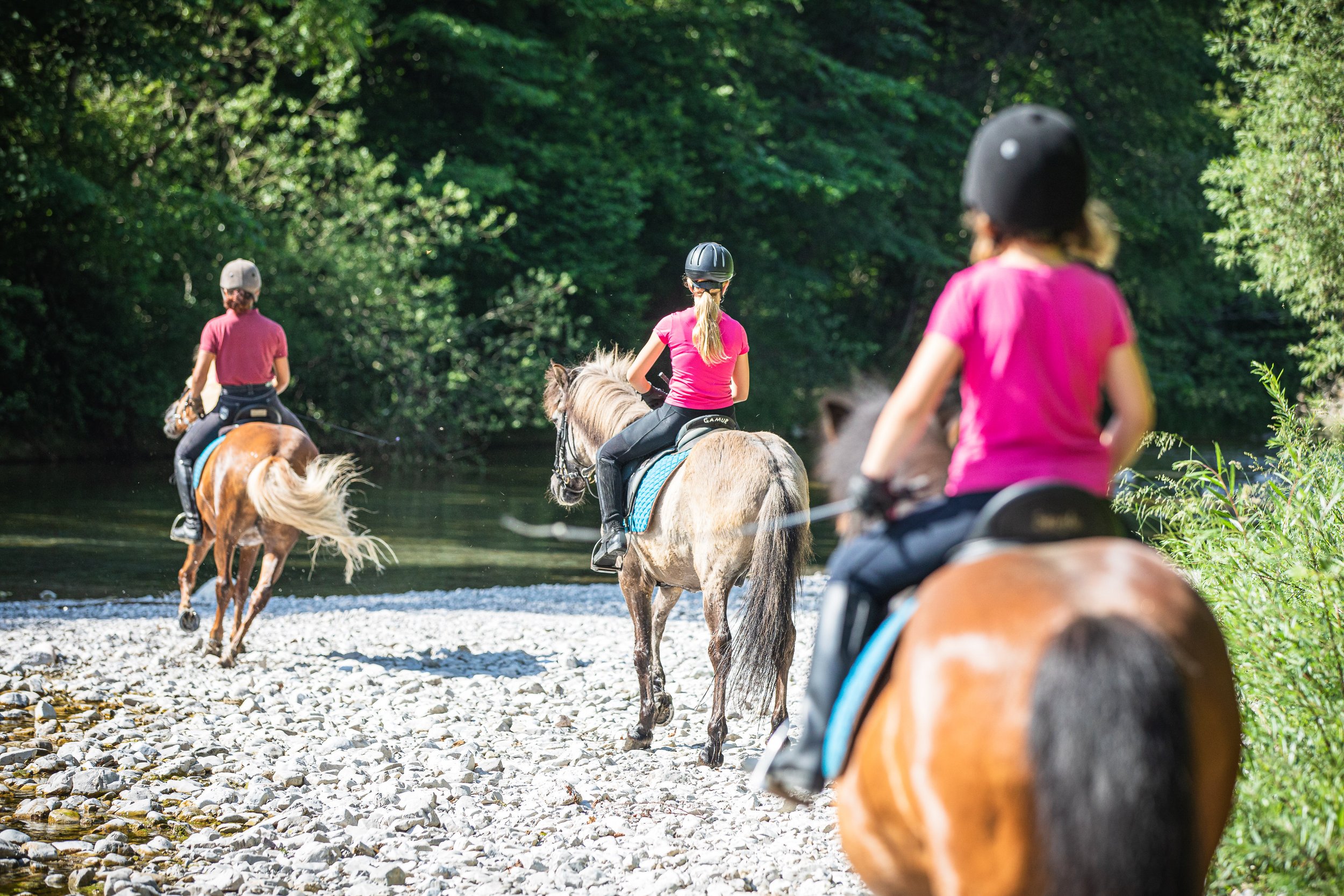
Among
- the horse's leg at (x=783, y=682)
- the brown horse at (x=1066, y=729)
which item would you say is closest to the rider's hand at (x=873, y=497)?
the brown horse at (x=1066, y=729)

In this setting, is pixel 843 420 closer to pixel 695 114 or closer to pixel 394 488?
pixel 394 488

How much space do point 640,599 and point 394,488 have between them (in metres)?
17.1

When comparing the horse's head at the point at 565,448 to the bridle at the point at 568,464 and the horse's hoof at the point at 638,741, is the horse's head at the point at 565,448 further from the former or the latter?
the horse's hoof at the point at 638,741

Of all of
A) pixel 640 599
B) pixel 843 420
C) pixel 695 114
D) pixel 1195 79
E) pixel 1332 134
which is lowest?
pixel 640 599

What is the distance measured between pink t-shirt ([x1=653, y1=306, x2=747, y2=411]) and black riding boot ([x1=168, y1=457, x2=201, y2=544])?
189 inches

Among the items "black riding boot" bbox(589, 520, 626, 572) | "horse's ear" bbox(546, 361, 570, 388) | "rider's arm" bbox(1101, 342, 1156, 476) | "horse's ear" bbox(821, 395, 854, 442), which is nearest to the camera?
"rider's arm" bbox(1101, 342, 1156, 476)

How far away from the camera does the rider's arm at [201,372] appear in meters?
9.34

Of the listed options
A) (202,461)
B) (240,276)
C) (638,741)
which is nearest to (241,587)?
(202,461)

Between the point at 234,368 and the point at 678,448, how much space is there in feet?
14.1

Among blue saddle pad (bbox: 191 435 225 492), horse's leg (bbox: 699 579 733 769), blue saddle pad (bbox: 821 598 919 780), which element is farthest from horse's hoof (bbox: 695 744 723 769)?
blue saddle pad (bbox: 191 435 225 492)

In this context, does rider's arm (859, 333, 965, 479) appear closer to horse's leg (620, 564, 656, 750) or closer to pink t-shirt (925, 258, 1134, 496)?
pink t-shirt (925, 258, 1134, 496)

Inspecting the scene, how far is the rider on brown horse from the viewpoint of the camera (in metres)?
2.82

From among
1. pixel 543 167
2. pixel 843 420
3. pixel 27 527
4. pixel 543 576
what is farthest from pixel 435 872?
pixel 543 167

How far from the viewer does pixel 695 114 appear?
32125 millimetres
